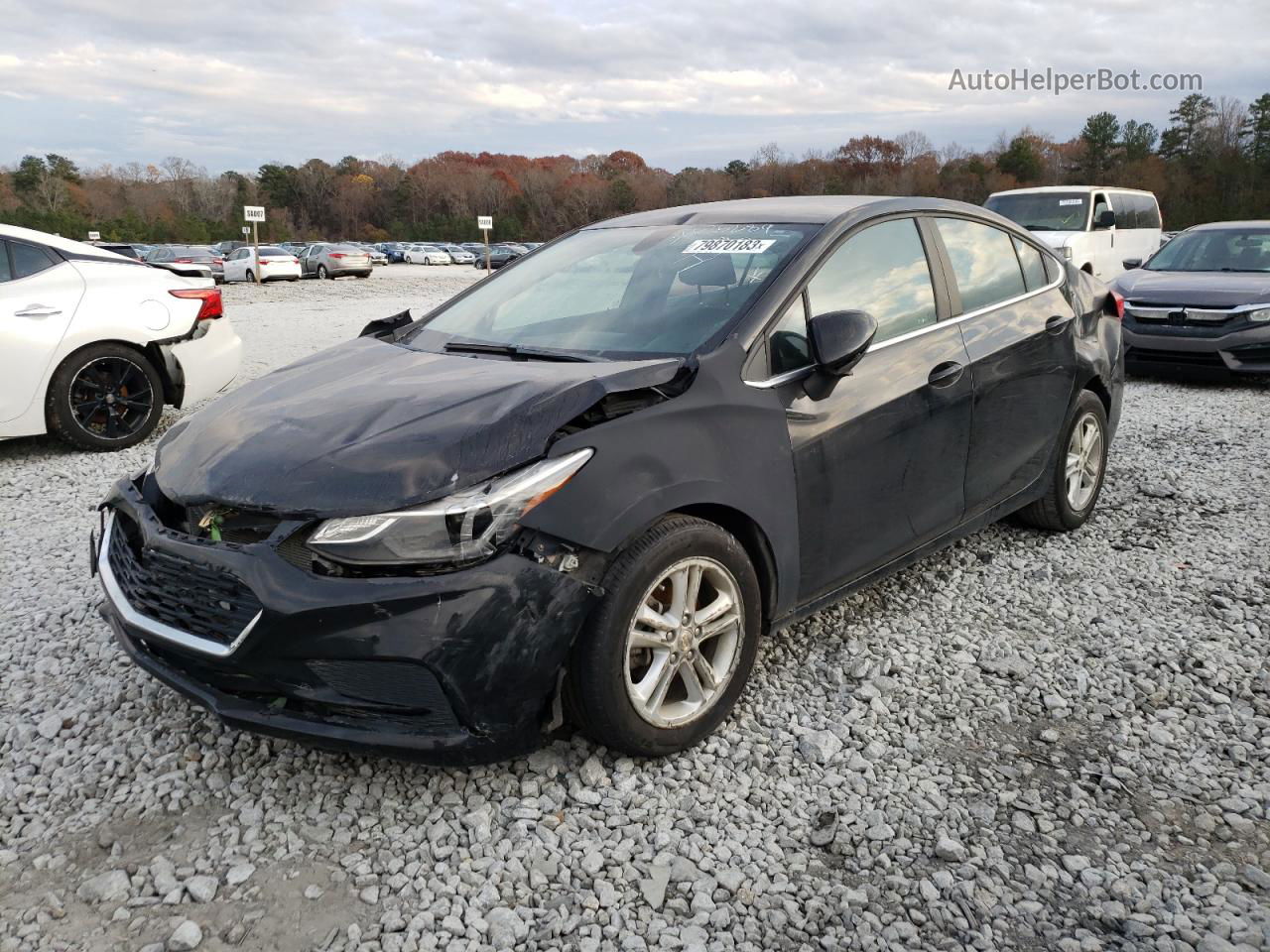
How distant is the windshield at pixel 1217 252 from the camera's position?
33.0 ft

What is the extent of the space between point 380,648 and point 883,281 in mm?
2257

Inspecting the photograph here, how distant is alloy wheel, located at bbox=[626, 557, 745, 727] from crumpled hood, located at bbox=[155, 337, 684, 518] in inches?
22.2

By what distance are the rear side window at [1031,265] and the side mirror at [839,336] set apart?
5.57 ft

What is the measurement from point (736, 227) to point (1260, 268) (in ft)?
27.8

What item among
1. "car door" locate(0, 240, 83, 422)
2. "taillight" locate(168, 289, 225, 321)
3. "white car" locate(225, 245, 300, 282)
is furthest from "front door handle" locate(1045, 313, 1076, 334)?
"white car" locate(225, 245, 300, 282)

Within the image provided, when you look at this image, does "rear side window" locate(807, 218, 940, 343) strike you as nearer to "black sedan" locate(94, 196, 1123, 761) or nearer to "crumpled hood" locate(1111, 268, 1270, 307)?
"black sedan" locate(94, 196, 1123, 761)

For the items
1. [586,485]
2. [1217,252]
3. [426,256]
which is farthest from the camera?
[426,256]

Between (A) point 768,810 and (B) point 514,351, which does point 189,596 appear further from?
(A) point 768,810

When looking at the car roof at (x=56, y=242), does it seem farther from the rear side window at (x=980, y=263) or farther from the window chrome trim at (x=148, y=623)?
the rear side window at (x=980, y=263)

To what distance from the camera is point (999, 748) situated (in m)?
3.09

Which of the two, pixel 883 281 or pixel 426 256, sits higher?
pixel 883 281

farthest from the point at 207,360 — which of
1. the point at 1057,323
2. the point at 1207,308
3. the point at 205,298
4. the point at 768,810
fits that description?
the point at 1207,308

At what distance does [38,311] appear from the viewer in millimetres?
6711

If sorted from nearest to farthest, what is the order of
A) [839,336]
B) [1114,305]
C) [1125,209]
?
[839,336]
[1114,305]
[1125,209]
